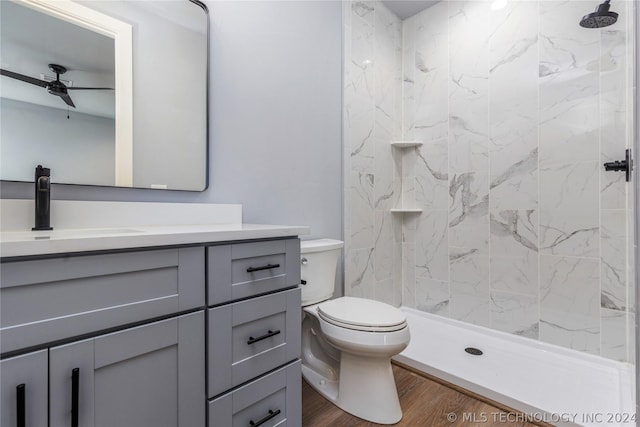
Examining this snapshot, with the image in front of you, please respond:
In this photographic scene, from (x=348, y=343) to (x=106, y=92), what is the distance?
4.60ft

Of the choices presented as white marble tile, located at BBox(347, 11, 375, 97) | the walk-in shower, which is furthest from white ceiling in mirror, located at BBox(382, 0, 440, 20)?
white marble tile, located at BBox(347, 11, 375, 97)

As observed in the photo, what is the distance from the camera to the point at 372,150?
91.4 inches

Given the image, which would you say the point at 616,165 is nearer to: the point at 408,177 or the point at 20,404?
the point at 408,177

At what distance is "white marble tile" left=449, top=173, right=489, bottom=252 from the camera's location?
2207mm

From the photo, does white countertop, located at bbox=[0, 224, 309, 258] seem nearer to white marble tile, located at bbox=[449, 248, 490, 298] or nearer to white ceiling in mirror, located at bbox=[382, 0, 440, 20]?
white marble tile, located at bbox=[449, 248, 490, 298]

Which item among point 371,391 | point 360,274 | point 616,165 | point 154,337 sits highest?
point 616,165

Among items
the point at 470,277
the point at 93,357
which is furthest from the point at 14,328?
the point at 470,277

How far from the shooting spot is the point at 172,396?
32.7 inches

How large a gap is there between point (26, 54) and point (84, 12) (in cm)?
26

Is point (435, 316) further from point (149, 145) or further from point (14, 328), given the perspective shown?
point (14, 328)

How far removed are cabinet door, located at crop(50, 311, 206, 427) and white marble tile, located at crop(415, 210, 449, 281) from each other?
2.00 metres

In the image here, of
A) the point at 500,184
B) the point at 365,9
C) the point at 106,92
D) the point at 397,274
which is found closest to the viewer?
the point at 106,92

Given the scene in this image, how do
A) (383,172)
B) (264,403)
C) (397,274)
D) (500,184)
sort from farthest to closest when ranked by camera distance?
(397,274)
(383,172)
(500,184)
(264,403)

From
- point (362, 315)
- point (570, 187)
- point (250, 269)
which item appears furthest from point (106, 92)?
point (570, 187)
